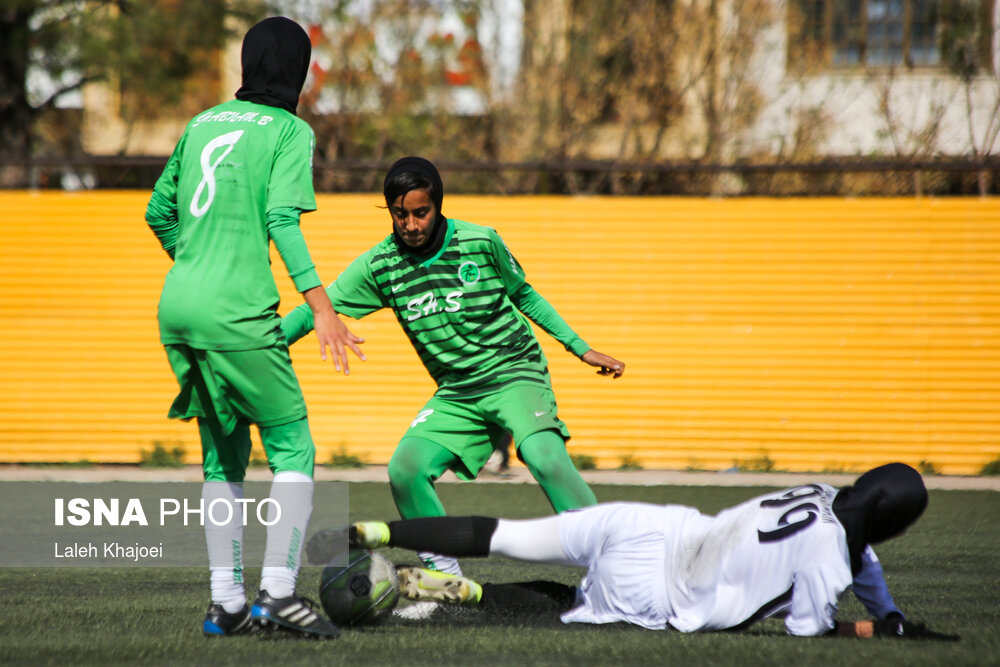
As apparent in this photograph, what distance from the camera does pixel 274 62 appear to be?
3.81 metres

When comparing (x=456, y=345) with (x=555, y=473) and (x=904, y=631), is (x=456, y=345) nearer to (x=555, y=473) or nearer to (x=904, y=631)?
(x=555, y=473)

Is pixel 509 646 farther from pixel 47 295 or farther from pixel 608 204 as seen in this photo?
pixel 47 295

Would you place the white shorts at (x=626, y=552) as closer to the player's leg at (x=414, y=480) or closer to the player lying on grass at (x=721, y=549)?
the player lying on grass at (x=721, y=549)

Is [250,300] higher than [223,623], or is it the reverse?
[250,300]

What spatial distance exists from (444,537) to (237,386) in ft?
2.97

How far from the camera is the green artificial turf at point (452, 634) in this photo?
11.2 ft

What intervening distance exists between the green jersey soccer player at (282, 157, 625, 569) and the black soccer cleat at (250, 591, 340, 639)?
699 millimetres

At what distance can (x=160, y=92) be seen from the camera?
15852 mm

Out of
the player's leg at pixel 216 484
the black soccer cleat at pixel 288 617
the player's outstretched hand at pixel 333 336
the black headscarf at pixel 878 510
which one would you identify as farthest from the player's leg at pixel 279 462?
the black headscarf at pixel 878 510

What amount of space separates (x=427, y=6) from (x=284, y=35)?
12455 mm

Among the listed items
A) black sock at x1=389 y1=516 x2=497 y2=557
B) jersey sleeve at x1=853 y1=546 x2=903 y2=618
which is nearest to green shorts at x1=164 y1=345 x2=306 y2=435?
black sock at x1=389 y1=516 x2=497 y2=557

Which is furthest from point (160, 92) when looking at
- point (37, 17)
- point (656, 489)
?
point (656, 489)

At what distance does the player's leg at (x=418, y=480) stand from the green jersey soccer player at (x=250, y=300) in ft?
1.70

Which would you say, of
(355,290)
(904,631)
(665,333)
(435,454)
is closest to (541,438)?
(435,454)
